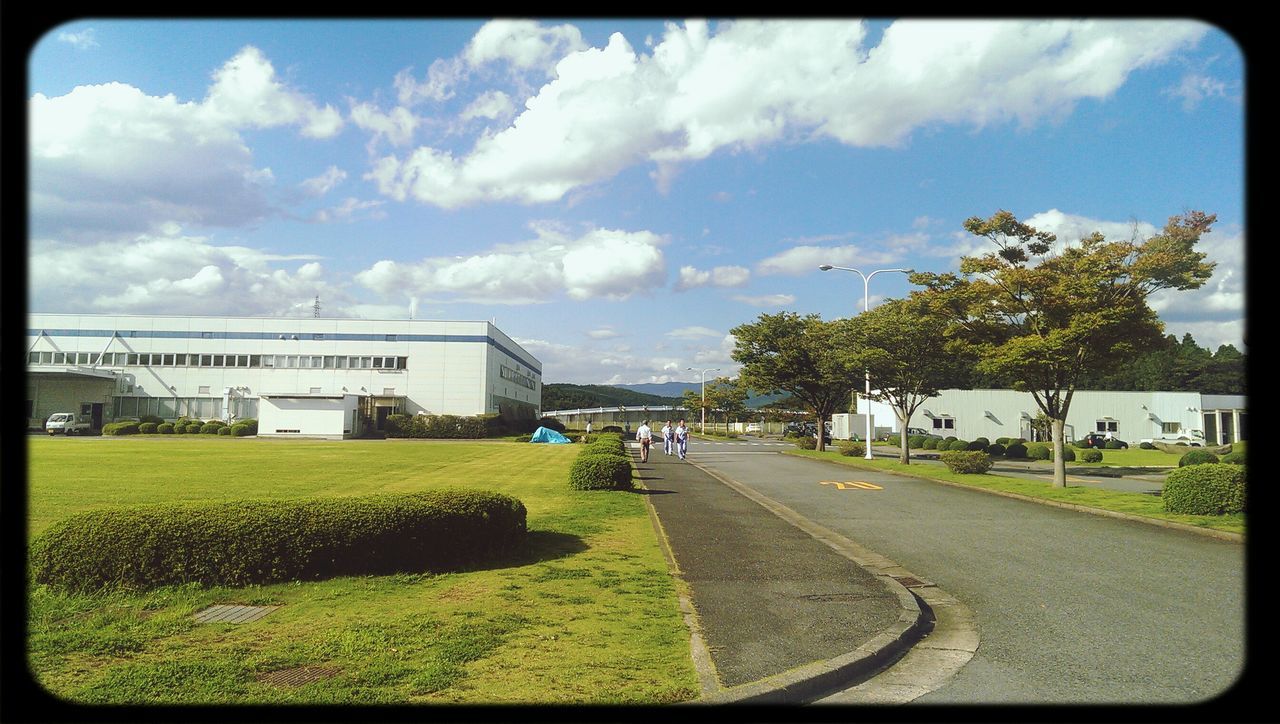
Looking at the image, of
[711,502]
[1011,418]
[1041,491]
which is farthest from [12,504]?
[1011,418]

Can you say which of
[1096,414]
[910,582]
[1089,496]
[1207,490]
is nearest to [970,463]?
[1089,496]

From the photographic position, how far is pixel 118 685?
4.04m

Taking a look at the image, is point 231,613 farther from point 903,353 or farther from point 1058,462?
point 903,353

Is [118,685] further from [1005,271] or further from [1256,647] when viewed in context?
[1005,271]

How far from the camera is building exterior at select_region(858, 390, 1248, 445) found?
170ft

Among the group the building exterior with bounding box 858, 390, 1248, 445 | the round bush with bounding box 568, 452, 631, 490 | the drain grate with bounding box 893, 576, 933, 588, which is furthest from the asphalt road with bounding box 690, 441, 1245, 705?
the building exterior with bounding box 858, 390, 1248, 445

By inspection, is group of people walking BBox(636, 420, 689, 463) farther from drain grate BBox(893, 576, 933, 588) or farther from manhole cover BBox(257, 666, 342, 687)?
manhole cover BBox(257, 666, 342, 687)

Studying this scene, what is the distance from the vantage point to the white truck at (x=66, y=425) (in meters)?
48.8

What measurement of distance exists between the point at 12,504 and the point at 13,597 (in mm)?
564

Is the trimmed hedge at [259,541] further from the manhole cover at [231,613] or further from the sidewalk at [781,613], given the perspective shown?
the sidewalk at [781,613]

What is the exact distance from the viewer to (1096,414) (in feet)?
174

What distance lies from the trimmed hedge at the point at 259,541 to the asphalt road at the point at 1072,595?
5.00 metres

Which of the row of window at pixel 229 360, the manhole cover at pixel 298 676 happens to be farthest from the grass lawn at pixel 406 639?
the row of window at pixel 229 360

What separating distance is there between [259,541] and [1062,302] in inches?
755
